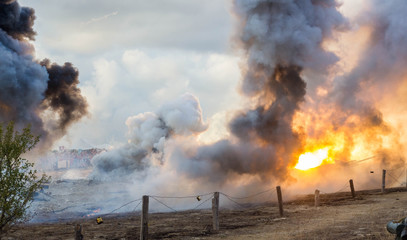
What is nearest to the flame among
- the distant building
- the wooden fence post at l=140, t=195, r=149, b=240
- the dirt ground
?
the dirt ground

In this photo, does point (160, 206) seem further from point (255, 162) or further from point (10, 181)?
point (10, 181)

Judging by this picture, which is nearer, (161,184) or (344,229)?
(344,229)

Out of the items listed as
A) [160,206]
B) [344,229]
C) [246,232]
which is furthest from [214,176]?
[344,229]

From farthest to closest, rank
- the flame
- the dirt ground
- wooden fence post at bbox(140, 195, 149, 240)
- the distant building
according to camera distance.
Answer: the distant building → the flame → wooden fence post at bbox(140, 195, 149, 240) → the dirt ground

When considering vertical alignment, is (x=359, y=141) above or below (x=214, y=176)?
above

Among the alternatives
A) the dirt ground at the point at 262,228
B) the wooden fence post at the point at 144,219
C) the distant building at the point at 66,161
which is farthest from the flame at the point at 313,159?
the distant building at the point at 66,161

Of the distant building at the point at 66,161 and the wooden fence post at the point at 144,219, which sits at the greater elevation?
the distant building at the point at 66,161

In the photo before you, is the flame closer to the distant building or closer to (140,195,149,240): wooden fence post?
(140,195,149,240): wooden fence post

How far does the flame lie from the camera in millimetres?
70150

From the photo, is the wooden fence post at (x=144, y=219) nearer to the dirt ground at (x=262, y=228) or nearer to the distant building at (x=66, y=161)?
the dirt ground at (x=262, y=228)

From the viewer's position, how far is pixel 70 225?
37406mm

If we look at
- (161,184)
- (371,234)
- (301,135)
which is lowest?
(371,234)

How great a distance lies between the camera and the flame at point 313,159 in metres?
70.2

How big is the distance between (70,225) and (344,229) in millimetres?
26348
